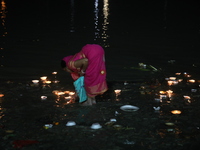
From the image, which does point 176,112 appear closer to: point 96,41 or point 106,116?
point 106,116

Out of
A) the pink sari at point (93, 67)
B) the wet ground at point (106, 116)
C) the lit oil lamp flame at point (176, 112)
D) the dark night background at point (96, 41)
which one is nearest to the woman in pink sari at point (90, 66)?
the pink sari at point (93, 67)

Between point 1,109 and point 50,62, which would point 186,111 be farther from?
point 50,62

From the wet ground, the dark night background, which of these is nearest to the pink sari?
the wet ground

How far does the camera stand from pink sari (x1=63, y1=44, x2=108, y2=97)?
624 centimetres

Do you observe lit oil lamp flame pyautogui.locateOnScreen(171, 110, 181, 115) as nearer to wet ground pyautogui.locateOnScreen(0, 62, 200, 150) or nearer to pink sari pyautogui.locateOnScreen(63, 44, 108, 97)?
wet ground pyautogui.locateOnScreen(0, 62, 200, 150)

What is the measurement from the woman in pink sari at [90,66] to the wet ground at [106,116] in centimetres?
36

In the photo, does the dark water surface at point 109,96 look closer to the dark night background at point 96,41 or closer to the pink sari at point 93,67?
the dark night background at point 96,41

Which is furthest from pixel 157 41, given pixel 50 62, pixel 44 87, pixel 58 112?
pixel 58 112

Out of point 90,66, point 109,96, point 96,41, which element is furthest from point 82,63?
point 96,41

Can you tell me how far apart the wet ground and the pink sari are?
359 mm

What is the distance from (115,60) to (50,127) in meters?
5.42

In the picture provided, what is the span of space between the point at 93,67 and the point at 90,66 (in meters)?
0.06

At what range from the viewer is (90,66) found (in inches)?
248

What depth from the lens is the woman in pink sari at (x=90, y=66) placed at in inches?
246
